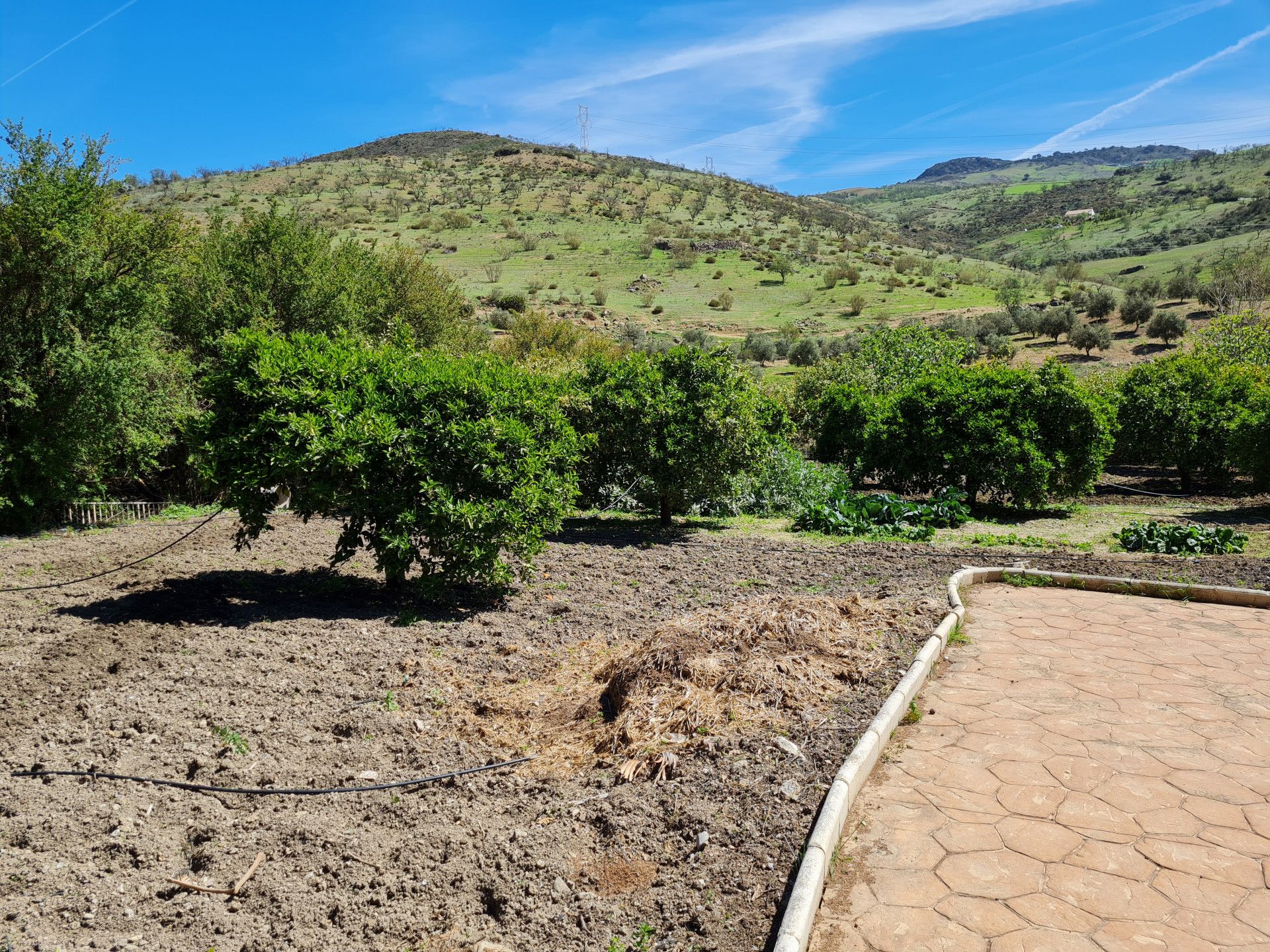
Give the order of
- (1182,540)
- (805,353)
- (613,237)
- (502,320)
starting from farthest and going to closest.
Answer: (613,237) → (502,320) → (805,353) → (1182,540)

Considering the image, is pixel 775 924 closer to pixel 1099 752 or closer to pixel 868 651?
pixel 1099 752

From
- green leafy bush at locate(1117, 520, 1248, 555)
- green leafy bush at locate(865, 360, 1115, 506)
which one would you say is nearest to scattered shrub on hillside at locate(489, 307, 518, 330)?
green leafy bush at locate(865, 360, 1115, 506)

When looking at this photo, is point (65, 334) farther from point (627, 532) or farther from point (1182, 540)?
point (1182, 540)

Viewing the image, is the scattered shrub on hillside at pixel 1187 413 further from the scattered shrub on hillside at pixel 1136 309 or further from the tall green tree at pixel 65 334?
the scattered shrub on hillside at pixel 1136 309

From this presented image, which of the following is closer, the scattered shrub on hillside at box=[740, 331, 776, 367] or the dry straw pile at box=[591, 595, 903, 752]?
the dry straw pile at box=[591, 595, 903, 752]

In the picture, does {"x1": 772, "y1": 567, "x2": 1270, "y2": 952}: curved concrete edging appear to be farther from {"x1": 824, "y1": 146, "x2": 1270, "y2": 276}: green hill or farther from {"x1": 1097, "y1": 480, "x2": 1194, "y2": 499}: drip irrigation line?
{"x1": 824, "y1": 146, "x2": 1270, "y2": 276}: green hill

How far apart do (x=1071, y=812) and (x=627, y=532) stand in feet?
25.3

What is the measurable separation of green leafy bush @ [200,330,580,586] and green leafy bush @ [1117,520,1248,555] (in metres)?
7.43

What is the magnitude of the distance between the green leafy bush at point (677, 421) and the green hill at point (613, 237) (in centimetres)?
2484

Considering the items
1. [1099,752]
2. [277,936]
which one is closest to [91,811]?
[277,936]

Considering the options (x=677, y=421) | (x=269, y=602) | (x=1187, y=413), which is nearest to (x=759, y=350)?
(x=1187, y=413)

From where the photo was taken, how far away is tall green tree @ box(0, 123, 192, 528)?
10039mm

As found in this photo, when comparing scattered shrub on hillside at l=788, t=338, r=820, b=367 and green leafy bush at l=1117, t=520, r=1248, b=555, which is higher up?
scattered shrub on hillside at l=788, t=338, r=820, b=367

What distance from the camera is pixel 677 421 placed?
34.9ft
